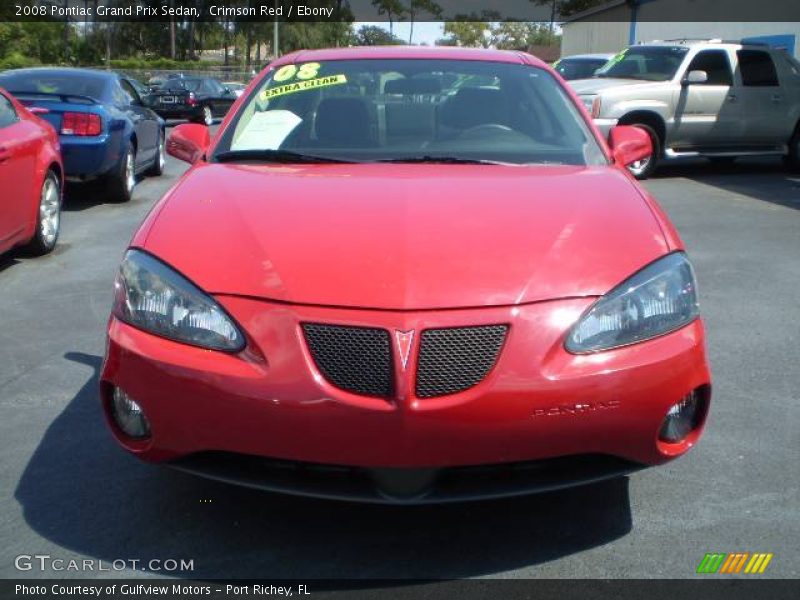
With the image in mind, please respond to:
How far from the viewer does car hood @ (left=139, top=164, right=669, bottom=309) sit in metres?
2.86

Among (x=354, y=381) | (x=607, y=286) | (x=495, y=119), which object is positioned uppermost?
(x=495, y=119)

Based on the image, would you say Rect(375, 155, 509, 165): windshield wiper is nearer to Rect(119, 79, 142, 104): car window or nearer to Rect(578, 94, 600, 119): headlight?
Rect(119, 79, 142, 104): car window

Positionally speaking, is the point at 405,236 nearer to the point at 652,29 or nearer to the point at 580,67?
the point at 580,67

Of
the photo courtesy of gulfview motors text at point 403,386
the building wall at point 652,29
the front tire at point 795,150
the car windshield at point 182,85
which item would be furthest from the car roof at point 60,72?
the building wall at point 652,29

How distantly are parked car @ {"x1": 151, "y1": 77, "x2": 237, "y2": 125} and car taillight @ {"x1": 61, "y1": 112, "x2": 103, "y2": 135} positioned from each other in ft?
45.6

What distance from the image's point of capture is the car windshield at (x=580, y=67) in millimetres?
18578

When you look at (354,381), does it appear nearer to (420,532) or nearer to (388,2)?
(420,532)

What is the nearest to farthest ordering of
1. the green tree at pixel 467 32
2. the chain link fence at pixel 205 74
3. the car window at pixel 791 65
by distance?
the car window at pixel 791 65 < the chain link fence at pixel 205 74 < the green tree at pixel 467 32

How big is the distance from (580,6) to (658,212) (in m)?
55.7

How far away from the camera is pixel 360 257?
9.77 feet

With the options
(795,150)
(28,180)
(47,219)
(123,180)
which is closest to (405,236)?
(28,180)

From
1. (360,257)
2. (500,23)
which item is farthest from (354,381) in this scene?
(500,23)

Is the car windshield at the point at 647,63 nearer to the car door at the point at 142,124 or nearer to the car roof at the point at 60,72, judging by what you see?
the car door at the point at 142,124

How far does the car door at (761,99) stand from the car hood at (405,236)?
10805 mm
